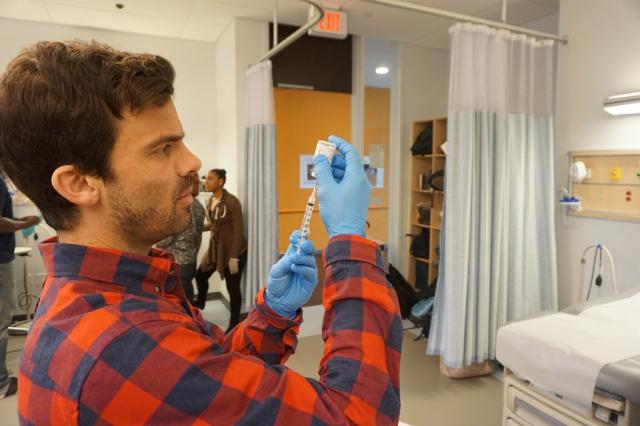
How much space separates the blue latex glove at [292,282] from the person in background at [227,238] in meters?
2.42

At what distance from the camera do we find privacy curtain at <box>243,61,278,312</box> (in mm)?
3158

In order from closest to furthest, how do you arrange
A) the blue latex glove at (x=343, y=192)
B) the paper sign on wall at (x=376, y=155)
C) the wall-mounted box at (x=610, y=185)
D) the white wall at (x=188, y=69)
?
1. the blue latex glove at (x=343, y=192)
2. the wall-mounted box at (x=610, y=185)
3. the white wall at (x=188, y=69)
4. the paper sign on wall at (x=376, y=155)

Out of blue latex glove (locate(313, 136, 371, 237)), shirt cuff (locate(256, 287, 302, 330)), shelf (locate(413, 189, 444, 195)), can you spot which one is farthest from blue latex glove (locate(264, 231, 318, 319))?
shelf (locate(413, 189, 444, 195))

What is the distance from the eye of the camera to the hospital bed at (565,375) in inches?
50.5

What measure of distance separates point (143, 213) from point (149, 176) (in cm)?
6

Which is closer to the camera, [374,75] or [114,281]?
[114,281]

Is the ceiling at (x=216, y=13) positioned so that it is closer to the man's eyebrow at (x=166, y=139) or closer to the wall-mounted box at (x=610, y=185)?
the wall-mounted box at (x=610, y=185)

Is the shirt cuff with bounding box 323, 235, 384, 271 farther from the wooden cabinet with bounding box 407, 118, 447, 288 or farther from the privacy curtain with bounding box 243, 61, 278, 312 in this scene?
the wooden cabinet with bounding box 407, 118, 447, 288

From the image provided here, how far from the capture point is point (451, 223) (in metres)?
2.48

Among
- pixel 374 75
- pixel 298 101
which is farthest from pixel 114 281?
pixel 374 75

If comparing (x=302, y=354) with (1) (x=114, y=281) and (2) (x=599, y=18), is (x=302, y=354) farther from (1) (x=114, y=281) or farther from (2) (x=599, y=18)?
(2) (x=599, y=18)

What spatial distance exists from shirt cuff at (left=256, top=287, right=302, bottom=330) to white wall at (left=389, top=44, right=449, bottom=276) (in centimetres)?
357

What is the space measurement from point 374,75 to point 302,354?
2.92 meters

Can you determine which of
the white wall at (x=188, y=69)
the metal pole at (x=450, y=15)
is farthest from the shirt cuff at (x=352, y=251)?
the white wall at (x=188, y=69)
